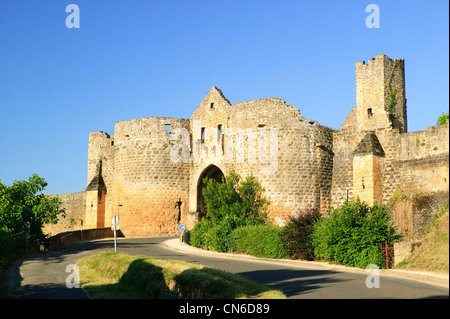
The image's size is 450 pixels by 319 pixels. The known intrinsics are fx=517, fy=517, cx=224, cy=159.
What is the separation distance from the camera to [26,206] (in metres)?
27.0

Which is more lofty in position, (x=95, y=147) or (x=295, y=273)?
(x=95, y=147)

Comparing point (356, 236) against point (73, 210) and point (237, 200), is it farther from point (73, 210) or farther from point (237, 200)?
point (73, 210)

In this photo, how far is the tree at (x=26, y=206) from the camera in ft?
84.5

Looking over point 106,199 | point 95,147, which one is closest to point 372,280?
point 106,199

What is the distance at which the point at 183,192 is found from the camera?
36.8 metres

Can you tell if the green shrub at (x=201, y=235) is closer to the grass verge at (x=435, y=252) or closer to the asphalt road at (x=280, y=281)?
the asphalt road at (x=280, y=281)

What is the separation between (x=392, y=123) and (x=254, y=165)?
8.54 meters

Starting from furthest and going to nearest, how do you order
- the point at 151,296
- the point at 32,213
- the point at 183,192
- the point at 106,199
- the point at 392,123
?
the point at 106,199 → the point at 183,192 → the point at 32,213 → the point at 392,123 → the point at 151,296

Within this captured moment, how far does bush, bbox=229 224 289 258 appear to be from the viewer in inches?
851

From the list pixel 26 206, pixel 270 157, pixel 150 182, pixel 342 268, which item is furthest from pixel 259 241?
pixel 150 182

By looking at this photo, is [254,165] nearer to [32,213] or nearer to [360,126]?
[360,126]

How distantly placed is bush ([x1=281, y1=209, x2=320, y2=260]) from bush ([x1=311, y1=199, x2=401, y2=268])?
3.17 feet

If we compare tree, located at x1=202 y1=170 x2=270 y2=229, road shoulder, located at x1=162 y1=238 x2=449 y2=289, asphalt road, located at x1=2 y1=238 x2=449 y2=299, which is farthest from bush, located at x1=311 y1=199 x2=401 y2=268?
tree, located at x1=202 y1=170 x2=270 y2=229

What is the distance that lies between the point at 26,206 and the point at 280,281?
17.3 meters
